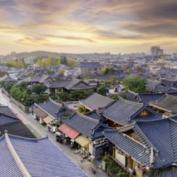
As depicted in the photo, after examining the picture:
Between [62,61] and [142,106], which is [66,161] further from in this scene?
[62,61]

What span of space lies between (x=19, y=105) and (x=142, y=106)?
85.0 feet

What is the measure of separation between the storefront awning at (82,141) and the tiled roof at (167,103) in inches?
441

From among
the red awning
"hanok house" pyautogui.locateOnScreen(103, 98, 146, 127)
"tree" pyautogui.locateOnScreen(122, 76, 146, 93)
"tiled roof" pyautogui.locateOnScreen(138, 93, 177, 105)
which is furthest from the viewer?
"tree" pyautogui.locateOnScreen(122, 76, 146, 93)

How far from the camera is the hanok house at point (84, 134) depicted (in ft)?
79.6

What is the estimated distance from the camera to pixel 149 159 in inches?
672

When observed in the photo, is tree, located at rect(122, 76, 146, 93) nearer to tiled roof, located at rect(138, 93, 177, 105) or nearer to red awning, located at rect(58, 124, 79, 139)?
tiled roof, located at rect(138, 93, 177, 105)

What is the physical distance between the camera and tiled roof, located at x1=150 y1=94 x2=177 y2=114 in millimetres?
32000

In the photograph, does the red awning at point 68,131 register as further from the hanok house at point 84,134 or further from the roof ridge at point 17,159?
the roof ridge at point 17,159

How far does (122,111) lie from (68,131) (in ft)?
19.6

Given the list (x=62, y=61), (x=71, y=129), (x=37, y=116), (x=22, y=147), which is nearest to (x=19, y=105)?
(x=37, y=116)

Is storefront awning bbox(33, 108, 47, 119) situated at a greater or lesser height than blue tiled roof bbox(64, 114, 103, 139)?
lesser

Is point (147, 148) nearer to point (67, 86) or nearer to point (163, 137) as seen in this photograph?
point (163, 137)

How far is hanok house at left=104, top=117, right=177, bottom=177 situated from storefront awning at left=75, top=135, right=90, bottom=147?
3.77m

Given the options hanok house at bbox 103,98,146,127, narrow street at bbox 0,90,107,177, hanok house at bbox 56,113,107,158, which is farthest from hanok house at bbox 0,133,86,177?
hanok house at bbox 103,98,146,127
